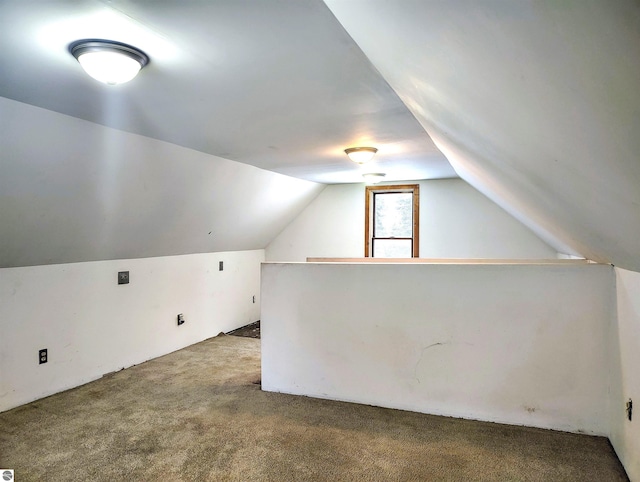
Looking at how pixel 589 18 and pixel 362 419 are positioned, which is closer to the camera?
pixel 589 18

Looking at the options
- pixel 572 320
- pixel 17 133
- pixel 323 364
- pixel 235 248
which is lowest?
pixel 323 364

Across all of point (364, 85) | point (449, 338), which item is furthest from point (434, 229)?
point (364, 85)

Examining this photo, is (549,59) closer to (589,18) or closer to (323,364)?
(589,18)

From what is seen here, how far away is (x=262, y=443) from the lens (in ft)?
8.13

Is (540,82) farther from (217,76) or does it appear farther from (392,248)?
(392,248)

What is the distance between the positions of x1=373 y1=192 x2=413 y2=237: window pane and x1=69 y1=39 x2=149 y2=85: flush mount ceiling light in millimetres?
4689

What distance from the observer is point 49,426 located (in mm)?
2727

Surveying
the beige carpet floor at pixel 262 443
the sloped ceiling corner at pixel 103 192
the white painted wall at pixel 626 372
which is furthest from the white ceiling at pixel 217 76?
the beige carpet floor at pixel 262 443

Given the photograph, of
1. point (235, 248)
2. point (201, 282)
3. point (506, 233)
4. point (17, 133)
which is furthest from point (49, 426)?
point (506, 233)

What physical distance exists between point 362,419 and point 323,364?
0.54m

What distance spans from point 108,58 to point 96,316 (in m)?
2.71

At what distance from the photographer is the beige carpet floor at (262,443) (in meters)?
2.17

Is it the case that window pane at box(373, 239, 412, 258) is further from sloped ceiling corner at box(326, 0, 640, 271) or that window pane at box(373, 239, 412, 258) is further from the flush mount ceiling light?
the flush mount ceiling light

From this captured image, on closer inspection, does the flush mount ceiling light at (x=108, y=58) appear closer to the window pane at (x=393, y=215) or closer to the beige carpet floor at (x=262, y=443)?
the beige carpet floor at (x=262, y=443)
